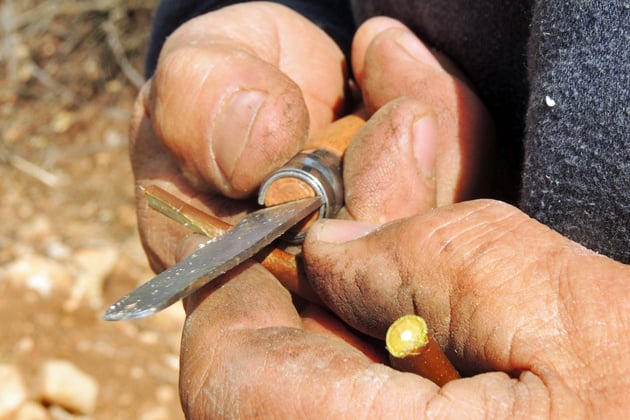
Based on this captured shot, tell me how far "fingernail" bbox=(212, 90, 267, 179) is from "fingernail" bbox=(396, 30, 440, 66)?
340mm

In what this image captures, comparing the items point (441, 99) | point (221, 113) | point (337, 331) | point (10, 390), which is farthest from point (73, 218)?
point (337, 331)

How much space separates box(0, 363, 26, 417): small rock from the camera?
2779 mm

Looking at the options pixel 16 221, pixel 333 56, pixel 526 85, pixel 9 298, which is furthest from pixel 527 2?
pixel 16 221

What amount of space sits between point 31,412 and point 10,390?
0.12m

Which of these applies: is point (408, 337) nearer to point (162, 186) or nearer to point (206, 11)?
point (162, 186)

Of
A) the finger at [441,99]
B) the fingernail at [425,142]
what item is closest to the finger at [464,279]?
the fingernail at [425,142]

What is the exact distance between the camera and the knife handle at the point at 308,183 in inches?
56.0

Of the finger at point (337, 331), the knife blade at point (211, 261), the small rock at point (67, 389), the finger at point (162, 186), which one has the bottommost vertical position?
the small rock at point (67, 389)

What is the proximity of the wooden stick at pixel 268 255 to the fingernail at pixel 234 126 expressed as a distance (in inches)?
5.9

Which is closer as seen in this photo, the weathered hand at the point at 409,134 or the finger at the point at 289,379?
the finger at the point at 289,379

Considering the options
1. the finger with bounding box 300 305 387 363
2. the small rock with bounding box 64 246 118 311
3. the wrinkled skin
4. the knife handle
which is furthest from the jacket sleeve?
the small rock with bounding box 64 246 118 311

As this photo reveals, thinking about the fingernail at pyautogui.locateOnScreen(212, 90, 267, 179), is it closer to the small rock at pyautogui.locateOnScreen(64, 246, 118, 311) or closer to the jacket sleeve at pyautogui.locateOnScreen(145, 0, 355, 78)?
the jacket sleeve at pyautogui.locateOnScreen(145, 0, 355, 78)

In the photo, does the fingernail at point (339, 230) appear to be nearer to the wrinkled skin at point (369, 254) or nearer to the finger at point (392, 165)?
the wrinkled skin at point (369, 254)

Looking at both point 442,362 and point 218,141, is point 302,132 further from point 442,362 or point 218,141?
point 442,362
